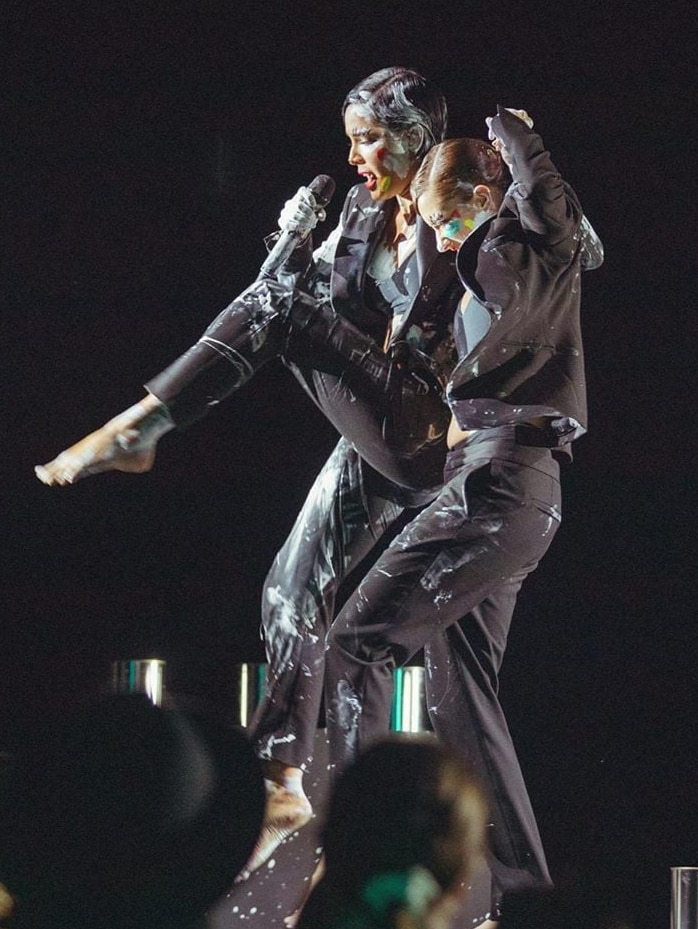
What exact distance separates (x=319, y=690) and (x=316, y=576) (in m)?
0.25

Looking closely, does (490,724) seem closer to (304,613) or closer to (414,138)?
(304,613)

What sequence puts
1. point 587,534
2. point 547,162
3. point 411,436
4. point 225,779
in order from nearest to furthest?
1. point 225,779
2. point 547,162
3. point 411,436
4. point 587,534

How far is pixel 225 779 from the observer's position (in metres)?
1.74

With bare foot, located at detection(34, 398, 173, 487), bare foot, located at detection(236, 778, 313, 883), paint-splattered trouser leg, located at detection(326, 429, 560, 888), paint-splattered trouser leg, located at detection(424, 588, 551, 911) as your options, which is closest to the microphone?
bare foot, located at detection(34, 398, 173, 487)

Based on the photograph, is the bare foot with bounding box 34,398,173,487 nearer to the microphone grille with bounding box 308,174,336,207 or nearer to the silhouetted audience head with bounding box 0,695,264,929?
the microphone grille with bounding box 308,174,336,207

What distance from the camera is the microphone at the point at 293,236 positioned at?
317cm

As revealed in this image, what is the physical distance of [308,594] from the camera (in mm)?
3029

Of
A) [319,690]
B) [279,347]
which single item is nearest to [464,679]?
[319,690]

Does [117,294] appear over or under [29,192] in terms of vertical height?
under

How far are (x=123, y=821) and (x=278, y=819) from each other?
A: 1.15 meters

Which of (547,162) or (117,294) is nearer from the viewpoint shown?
(547,162)

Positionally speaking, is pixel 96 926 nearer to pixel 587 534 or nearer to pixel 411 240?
pixel 411 240

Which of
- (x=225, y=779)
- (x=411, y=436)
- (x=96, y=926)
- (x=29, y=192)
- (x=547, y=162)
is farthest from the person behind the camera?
(x=29, y=192)

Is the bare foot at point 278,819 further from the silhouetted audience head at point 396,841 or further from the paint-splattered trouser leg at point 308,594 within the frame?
the silhouetted audience head at point 396,841
